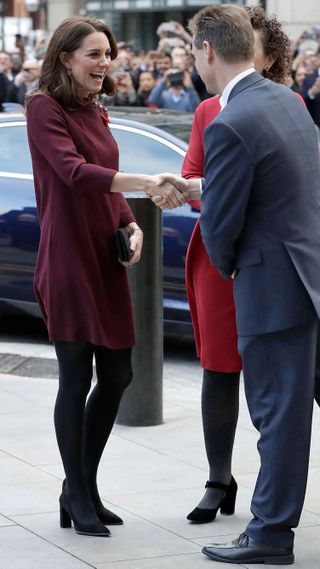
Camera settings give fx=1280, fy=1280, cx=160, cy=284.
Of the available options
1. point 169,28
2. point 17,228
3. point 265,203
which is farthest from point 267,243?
point 169,28

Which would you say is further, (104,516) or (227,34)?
(104,516)

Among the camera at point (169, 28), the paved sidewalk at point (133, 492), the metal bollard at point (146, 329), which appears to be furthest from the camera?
the camera at point (169, 28)

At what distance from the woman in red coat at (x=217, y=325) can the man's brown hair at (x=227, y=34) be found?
2.05 ft

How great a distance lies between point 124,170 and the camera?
872cm

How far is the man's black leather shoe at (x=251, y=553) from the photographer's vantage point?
4.49m

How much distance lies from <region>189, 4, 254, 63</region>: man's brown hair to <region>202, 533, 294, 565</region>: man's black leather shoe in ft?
5.55

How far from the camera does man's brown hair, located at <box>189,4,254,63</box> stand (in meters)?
4.37

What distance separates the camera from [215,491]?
511cm

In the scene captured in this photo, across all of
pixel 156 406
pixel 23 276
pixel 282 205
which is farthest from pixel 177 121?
pixel 282 205

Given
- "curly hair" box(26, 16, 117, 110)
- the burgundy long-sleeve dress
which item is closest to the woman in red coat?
the burgundy long-sleeve dress

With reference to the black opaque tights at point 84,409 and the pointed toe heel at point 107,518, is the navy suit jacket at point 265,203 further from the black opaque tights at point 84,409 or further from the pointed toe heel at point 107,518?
the pointed toe heel at point 107,518

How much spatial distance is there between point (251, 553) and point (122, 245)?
1.22 metres

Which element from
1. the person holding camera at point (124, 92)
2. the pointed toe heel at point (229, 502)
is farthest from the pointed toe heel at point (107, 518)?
the person holding camera at point (124, 92)

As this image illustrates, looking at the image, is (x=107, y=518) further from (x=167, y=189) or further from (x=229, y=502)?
(x=167, y=189)
